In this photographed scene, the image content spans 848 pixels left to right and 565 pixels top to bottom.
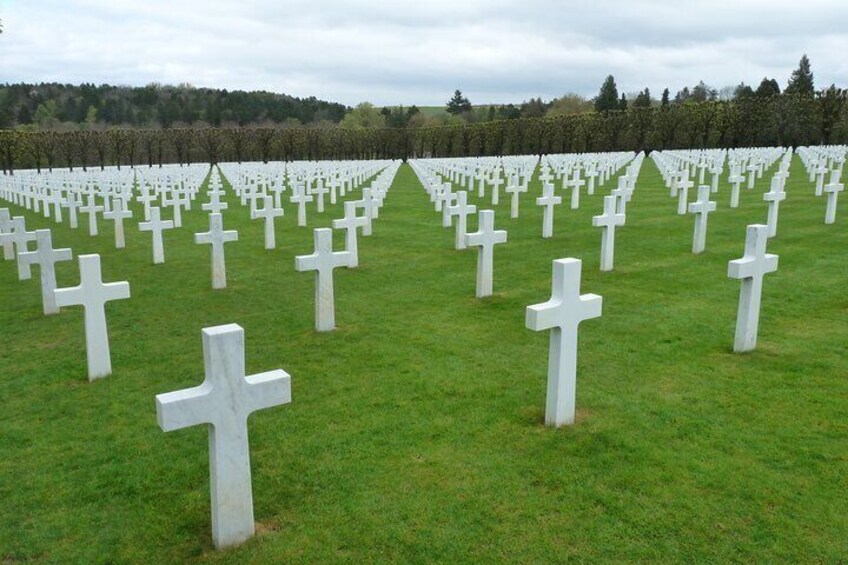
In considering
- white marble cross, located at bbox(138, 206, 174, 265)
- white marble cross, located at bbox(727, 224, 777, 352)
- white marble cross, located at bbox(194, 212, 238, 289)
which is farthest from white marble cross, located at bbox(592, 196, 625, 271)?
white marble cross, located at bbox(138, 206, 174, 265)

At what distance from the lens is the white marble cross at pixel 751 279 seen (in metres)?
5.91

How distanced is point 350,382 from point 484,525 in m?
2.33

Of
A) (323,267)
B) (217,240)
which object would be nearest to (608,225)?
(323,267)

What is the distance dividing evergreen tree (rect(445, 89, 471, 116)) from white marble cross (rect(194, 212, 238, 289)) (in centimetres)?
11273

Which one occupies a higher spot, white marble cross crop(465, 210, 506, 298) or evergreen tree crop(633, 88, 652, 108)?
evergreen tree crop(633, 88, 652, 108)

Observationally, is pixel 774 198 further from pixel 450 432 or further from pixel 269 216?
pixel 450 432

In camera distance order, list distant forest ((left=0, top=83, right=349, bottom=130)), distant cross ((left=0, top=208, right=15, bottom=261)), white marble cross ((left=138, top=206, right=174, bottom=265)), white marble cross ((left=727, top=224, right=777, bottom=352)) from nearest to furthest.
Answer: white marble cross ((left=727, top=224, right=777, bottom=352))
distant cross ((left=0, top=208, right=15, bottom=261))
white marble cross ((left=138, top=206, right=174, bottom=265))
distant forest ((left=0, top=83, right=349, bottom=130))

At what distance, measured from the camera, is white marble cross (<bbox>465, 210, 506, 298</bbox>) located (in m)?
8.41

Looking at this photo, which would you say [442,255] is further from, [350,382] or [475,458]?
[475,458]

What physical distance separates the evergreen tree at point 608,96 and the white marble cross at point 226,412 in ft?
274

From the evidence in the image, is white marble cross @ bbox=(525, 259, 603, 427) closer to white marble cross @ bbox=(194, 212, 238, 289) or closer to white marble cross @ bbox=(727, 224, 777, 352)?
white marble cross @ bbox=(727, 224, 777, 352)

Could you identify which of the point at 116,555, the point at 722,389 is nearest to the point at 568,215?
the point at 722,389

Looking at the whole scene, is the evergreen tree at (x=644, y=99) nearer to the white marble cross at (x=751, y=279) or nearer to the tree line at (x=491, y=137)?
the tree line at (x=491, y=137)

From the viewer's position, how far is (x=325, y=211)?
19.8 metres
